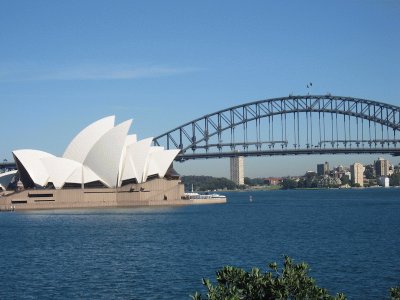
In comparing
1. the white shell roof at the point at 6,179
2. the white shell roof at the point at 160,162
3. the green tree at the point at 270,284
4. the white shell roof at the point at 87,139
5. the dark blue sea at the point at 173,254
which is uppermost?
the white shell roof at the point at 87,139

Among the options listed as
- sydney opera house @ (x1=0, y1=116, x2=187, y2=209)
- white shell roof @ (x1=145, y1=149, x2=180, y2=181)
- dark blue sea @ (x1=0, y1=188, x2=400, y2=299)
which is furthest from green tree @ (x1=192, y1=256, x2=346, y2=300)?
white shell roof @ (x1=145, y1=149, x2=180, y2=181)

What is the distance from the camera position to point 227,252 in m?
29.2

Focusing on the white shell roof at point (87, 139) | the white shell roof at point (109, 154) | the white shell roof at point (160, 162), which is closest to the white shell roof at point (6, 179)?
the white shell roof at point (87, 139)

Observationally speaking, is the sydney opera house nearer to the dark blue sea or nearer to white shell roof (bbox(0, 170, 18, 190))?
white shell roof (bbox(0, 170, 18, 190))

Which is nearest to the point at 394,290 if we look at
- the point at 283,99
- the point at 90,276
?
the point at 90,276

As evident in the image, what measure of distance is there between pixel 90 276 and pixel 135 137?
47872 mm

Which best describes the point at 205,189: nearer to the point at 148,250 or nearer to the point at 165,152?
the point at 165,152

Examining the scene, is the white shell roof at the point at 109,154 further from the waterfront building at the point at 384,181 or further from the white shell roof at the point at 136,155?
the waterfront building at the point at 384,181

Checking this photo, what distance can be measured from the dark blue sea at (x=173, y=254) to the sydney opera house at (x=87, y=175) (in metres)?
20.3

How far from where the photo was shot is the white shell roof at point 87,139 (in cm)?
6669

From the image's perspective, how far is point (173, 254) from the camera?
28969mm

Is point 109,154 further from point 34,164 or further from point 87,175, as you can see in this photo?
point 34,164

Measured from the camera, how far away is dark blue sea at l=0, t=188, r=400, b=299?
838 inches

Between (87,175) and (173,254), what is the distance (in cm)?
4019
